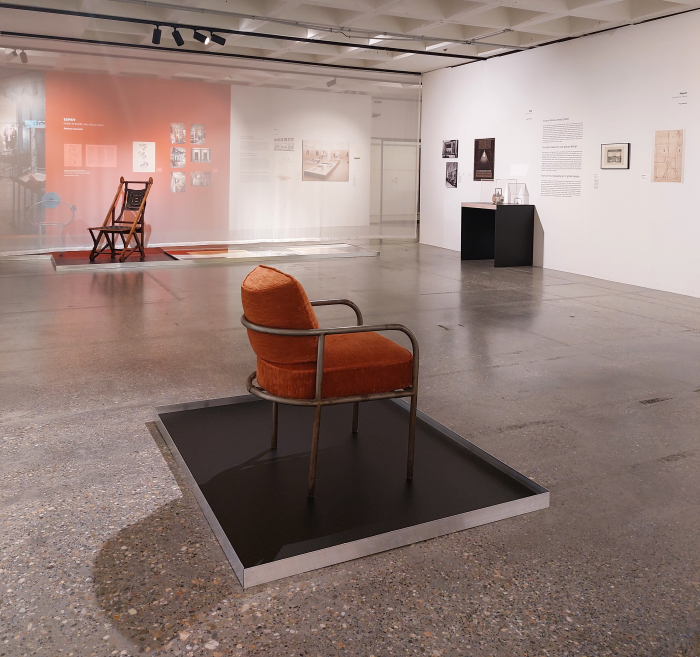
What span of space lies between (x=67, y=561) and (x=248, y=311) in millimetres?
1127

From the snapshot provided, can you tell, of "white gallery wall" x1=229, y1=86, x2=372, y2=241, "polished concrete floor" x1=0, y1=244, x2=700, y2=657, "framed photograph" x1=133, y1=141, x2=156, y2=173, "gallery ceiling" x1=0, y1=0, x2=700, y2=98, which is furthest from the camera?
"white gallery wall" x1=229, y1=86, x2=372, y2=241

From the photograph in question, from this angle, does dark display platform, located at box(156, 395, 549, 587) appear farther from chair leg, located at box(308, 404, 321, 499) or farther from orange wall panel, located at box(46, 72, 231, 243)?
orange wall panel, located at box(46, 72, 231, 243)

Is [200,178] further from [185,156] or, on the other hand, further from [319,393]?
[319,393]

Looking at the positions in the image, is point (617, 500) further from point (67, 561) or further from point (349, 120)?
point (349, 120)

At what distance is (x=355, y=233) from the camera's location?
13914mm

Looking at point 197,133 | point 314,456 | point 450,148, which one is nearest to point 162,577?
point 314,456

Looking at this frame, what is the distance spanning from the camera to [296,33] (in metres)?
10.3

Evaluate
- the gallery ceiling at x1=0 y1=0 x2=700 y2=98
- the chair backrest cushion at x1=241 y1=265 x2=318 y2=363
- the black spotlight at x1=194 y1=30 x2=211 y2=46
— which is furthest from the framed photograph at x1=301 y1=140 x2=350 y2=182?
the chair backrest cushion at x1=241 y1=265 x2=318 y2=363

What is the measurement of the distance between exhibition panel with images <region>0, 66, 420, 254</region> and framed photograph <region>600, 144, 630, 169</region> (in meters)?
5.18

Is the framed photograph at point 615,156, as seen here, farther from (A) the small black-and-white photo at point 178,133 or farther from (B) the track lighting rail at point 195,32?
(A) the small black-and-white photo at point 178,133

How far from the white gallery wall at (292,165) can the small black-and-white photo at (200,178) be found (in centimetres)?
46

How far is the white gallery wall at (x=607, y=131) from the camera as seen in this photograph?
27.4 feet

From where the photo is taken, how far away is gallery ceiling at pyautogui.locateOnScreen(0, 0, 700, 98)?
8.59 m

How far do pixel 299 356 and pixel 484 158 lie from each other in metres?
9.91
